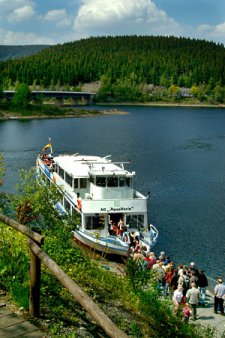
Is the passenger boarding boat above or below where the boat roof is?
below

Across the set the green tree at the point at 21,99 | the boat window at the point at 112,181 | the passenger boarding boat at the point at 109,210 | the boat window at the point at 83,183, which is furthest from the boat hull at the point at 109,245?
the green tree at the point at 21,99

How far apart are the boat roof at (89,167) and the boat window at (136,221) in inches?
128

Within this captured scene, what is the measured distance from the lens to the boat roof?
3403 centimetres

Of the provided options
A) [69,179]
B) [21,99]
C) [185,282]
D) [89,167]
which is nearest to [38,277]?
[185,282]

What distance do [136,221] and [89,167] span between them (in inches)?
251

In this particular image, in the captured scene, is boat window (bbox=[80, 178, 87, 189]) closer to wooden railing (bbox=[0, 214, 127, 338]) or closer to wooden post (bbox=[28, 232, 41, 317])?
wooden railing (bbox=[0, 214, 127, 338])

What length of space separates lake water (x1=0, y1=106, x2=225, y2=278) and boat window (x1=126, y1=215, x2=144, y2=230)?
113 inches

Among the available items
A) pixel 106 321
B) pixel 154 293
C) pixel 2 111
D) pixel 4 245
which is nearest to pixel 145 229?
pixel 154 293

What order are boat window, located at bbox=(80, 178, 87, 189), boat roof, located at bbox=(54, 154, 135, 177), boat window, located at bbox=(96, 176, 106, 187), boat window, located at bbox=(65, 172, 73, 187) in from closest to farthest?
boat window, located at bbox=(96, 176, 106, 187) < boat roof, located at bbox=(54, 154, 135, 177) < boat window, located at bbox=(80, 178, 87, 189) < boat window, located at bbox=(65, 172, 73, 187)

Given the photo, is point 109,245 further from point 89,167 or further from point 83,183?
point 89,167

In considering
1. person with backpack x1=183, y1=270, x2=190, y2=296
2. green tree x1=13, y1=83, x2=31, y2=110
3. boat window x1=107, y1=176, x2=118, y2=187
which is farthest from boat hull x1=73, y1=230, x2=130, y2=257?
green tree x1=13, y1=83, x2=31, y2=110

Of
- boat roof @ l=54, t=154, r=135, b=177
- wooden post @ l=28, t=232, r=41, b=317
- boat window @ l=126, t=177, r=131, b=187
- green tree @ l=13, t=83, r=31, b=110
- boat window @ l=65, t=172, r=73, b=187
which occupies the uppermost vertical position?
green tree @ l=13, t=83, r=31, b=110

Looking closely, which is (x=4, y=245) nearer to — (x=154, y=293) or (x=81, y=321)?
(x=81, y=321)

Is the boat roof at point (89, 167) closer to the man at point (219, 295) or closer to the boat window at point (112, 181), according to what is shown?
the boat window at point (112, 181)
